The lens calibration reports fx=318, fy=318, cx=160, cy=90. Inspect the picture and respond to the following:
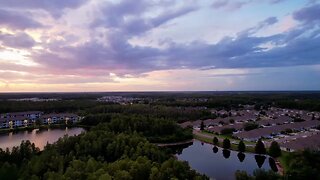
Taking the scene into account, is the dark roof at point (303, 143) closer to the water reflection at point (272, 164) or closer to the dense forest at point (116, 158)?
the water reflection at point (272, 164)

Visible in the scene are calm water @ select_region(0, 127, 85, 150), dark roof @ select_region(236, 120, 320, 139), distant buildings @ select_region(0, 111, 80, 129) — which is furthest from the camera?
distant buildings @ select_region(0, 111, 80, 129)

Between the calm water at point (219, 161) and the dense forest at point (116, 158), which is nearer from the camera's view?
the dense forest at point (116, 158)

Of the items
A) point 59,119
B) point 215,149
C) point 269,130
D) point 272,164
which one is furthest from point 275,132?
point 59,119

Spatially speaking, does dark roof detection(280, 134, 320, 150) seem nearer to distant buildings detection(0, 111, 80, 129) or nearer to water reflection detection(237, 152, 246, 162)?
water reflection detection(237, 152, 246, 162)

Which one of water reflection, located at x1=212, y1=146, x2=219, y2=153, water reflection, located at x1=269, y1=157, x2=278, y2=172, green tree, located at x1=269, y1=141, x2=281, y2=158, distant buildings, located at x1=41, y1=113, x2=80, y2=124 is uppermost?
distant buildings, located at x1=41, y1=113, x2=80, y2=124

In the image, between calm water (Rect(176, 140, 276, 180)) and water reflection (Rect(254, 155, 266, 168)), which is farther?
water reflection (Rect(254, 155, 266, 168))

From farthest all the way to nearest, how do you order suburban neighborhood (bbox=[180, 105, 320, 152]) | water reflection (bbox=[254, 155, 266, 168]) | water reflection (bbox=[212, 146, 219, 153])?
water reflection (bbox=[212, 146, 219, 153]) → suburban neighborhood (bbox=[180, 105, 320, 152]) → water reflection (bbox=[254, 155, 266, 168])

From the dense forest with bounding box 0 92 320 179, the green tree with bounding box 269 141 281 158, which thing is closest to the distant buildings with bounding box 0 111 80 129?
the dense forest with bounding box 0 92 320 179

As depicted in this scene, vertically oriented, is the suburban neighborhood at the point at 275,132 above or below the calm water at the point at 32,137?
above

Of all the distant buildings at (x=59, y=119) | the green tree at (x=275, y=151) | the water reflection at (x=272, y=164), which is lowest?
the water reflection at (x=272, y=164)

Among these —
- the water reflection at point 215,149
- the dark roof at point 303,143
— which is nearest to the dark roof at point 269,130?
the water reflection at point 215,149
